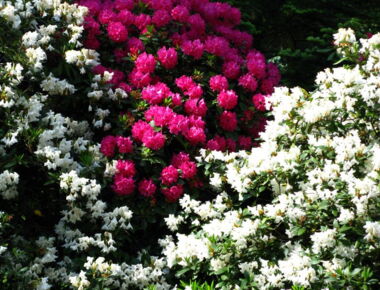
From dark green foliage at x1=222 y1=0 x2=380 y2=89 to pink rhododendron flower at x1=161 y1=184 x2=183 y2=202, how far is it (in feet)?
8.59

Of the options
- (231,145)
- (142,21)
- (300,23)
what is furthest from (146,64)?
(300,23)

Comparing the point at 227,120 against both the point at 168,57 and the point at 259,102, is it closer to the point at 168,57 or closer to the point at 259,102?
the point at 259,102

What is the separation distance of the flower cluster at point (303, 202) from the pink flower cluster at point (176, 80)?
0.97 feet

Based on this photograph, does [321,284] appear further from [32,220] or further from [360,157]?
[32,220]

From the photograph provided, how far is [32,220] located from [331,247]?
1.83m

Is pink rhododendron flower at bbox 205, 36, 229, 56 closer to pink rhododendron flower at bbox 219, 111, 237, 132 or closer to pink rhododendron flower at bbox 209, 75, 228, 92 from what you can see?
pink rhododendron flower at bbox 209, 75, 228, 92

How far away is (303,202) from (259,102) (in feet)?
4.73

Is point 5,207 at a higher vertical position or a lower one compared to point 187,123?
lower

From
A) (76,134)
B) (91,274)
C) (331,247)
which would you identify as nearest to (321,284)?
(331,247)

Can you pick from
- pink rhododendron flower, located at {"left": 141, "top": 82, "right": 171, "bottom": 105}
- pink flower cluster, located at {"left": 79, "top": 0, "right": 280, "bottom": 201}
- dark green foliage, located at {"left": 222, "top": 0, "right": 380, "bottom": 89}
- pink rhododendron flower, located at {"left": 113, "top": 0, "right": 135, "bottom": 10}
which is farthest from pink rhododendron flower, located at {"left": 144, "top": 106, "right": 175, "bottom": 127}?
dark green foliage, located at {"left": 222, "top": 0, "right": 380, "bottom": 89}

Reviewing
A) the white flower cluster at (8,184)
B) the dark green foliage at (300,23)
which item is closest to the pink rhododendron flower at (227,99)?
the white flower cluster at (8,184)

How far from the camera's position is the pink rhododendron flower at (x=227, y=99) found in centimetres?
415

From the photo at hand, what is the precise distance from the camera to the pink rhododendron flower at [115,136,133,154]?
3.74 m

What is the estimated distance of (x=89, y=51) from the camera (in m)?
3.98
